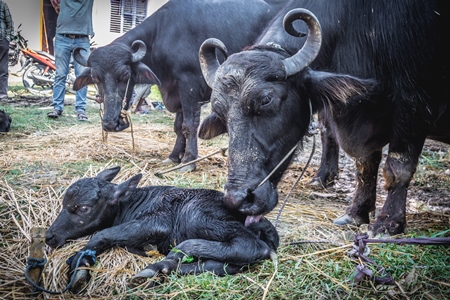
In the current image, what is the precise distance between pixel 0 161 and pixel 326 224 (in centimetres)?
388

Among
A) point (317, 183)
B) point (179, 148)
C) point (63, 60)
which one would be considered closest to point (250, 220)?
point (317, 183)

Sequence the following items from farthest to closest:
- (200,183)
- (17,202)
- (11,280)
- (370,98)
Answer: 1. (200,183)
2. (17,202)
3. (370,98)
4. (11,280)

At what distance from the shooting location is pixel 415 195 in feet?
16.8

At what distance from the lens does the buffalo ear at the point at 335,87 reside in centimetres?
306

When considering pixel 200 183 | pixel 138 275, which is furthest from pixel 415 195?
pixel 138 275

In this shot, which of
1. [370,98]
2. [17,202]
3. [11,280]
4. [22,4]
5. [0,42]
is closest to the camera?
[11,280]

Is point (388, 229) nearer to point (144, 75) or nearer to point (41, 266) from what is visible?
point (41, 266)

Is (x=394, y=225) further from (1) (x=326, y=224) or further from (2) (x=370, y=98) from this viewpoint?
(2) (x=370, y=98)

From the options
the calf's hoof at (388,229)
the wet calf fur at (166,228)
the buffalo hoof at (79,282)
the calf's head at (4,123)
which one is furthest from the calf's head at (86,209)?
the calf's head at (4,123)

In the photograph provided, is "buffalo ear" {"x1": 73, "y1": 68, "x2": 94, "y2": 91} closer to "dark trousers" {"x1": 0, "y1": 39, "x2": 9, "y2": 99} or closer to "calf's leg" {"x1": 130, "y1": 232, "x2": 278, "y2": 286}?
"calf's leg" {"x1": 130, "y1": 232, "x2": 278, "y2": 286}

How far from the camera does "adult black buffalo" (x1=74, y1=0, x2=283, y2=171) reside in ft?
19.6

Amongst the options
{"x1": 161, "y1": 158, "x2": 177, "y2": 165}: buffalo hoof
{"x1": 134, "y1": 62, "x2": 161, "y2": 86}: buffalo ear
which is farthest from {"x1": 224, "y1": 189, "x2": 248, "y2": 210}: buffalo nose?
{"x1": 134, "y1": 62, "x2": 161, "y2": 86}: buffalo ear

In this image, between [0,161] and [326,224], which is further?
[0,161]

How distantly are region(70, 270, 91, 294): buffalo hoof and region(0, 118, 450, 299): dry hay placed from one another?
0.04 meters
